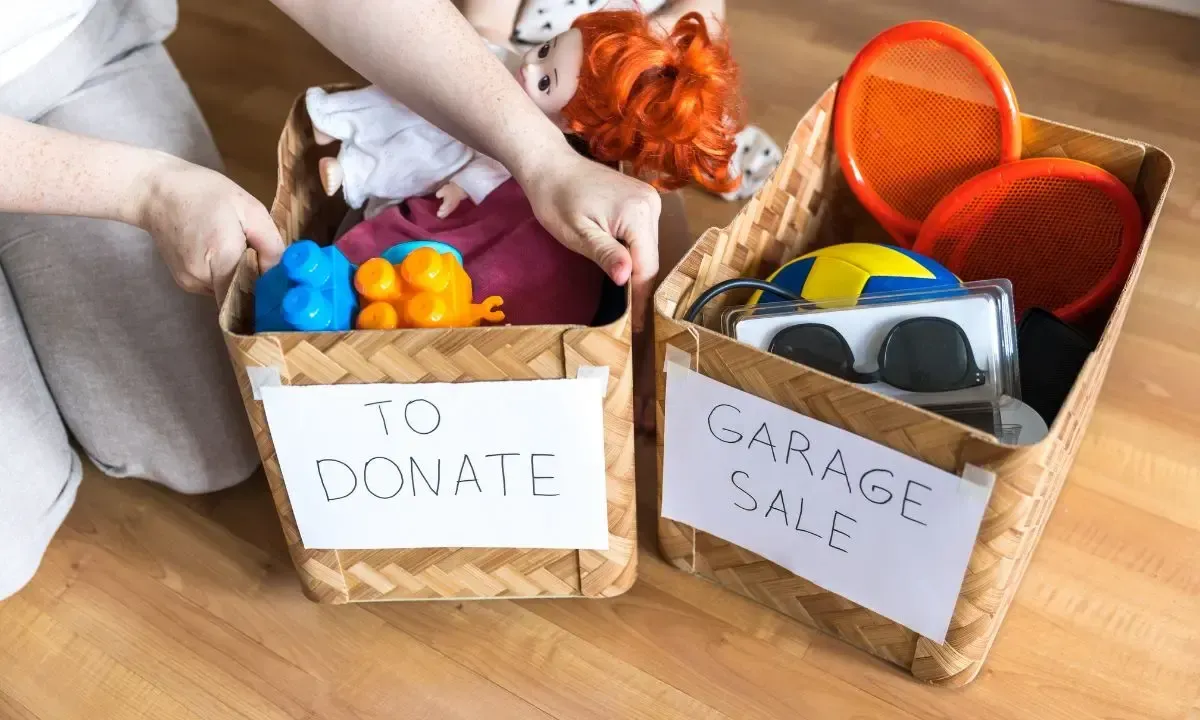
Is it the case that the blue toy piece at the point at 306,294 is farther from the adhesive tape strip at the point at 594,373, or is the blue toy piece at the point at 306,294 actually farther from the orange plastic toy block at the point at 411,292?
the adhesive tape strip at the point at 594,373

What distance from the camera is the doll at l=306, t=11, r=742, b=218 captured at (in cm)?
88

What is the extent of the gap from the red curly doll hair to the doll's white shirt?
0.11 metres

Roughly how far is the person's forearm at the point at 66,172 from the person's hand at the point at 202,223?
13 mm

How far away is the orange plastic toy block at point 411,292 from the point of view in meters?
0.76

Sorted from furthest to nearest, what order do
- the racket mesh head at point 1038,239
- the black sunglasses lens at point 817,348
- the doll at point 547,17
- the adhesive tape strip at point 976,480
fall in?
the doll at point 547,17 < the racket mesh head at point 1038,239 < the black sunglasses lens at point 817,348 < the adhesive tape strip at point 976,480

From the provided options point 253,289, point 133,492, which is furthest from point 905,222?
point 133,492

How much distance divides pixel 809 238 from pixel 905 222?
0.09m

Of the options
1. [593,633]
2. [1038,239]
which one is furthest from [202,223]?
[1038,239]

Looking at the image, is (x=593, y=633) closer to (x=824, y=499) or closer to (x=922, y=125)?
(x=824, y=499)

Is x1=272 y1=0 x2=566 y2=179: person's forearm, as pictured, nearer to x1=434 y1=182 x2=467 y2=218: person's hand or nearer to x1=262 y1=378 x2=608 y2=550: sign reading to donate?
x1=434 y1=182 x2=467 y2=218: person's hand

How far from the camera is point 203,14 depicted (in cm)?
166

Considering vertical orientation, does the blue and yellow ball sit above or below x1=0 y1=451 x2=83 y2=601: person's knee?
above

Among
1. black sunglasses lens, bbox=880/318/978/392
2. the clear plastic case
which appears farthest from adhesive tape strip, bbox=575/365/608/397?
black sunglasses lens, bbox=880/318/978/392

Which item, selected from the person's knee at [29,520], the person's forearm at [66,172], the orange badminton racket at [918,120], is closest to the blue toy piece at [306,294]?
the person's forearm at [66,172]
